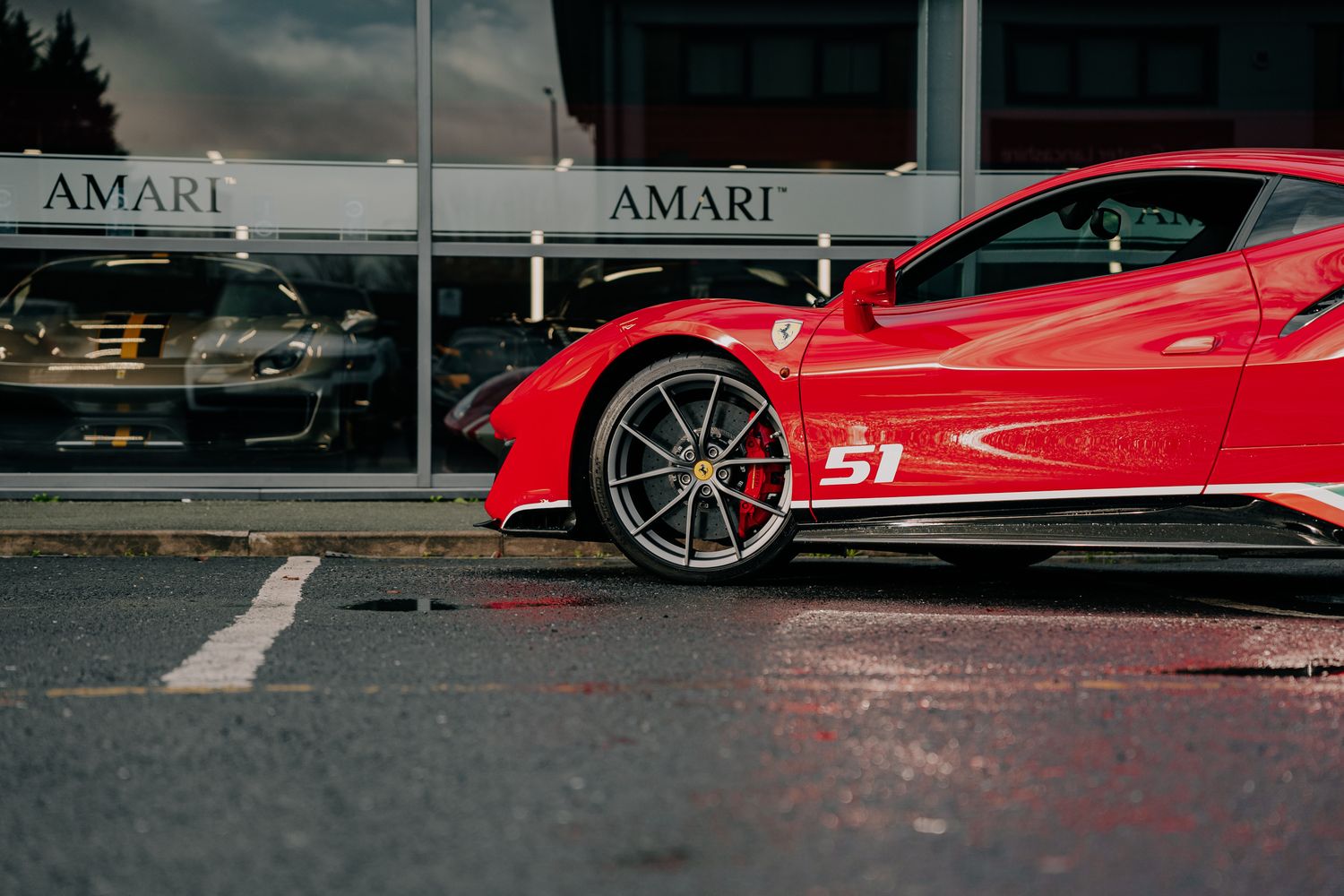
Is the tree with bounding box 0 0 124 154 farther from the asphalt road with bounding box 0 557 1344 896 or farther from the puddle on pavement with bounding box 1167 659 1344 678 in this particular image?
the puddle on pavement with bounding box 1167 659 1344 678

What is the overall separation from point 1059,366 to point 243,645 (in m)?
2.63

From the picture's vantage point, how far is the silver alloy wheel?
5688 mm

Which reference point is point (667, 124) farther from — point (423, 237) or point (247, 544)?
point (247, 544)

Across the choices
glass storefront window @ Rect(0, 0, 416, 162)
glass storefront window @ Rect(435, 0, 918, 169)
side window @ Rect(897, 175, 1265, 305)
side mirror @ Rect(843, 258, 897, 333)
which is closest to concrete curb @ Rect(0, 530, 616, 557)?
side mirror @ Rect(843, 258, 897, 333)

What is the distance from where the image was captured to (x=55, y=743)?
3457 mm

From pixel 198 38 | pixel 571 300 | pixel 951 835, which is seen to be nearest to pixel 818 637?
pixel 951 835

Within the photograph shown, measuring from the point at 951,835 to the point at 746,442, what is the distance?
3029 mm

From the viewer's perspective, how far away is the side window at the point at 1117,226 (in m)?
5.30

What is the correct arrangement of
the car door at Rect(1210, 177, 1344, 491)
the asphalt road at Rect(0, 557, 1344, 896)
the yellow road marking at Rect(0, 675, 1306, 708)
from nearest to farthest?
the asphalt road at Rect(0, 557, 1344, 896)
the yellow road marking at Rect(0, 675, 1306, 708)
the car door at Rect(1210, 177, 1344, 491)

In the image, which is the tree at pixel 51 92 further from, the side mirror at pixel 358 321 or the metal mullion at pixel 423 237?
the metal mullion at pixel 423 237

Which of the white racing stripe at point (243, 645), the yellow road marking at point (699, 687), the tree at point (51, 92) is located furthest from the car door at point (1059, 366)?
the tree at point (51, 92)

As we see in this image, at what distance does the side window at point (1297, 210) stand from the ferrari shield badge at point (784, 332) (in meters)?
1.48

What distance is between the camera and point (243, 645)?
15.1 feet

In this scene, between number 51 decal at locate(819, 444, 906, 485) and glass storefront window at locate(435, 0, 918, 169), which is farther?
glass storefront window at locate(435, 0, 918, 169)
